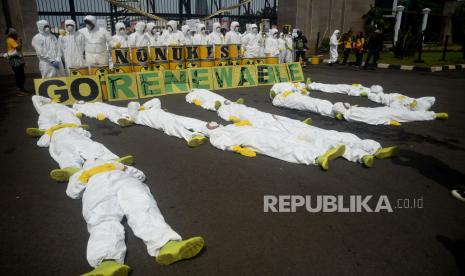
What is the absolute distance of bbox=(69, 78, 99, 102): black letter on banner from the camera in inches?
307

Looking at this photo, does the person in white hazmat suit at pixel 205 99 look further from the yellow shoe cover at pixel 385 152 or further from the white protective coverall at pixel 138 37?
the white protective coverall at pixel 138 37

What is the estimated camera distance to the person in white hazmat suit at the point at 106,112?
19.8ft

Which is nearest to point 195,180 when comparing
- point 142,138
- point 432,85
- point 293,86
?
point 142,138

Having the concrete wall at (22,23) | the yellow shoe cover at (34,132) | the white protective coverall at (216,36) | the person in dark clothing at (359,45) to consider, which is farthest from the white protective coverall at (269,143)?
the person in dark clothing at (359,45)

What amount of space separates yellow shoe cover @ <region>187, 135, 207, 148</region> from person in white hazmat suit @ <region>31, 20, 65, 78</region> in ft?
20.0

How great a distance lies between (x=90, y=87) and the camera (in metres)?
7.98

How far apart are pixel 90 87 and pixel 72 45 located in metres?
1.81

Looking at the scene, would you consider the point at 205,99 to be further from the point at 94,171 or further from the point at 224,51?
the point at 94,171

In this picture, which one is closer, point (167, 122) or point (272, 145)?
point (272, 145)

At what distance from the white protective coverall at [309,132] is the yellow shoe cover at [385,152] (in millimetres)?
60

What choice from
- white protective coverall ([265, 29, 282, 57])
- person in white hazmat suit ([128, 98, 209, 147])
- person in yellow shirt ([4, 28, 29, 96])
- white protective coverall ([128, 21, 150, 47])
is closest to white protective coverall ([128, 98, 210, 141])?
person in white hazmat suit ([128, 98, 209, 147])

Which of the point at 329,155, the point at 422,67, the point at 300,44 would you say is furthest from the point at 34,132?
the point at 422,67

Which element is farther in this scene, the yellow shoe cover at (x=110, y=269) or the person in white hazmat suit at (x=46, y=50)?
the person in white hazmat suit at (x=46, y=50)

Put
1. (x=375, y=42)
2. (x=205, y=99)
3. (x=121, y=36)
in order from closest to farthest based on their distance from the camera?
(x=205, y=99) → (x=121, y=36) → (x=375, y=42)
